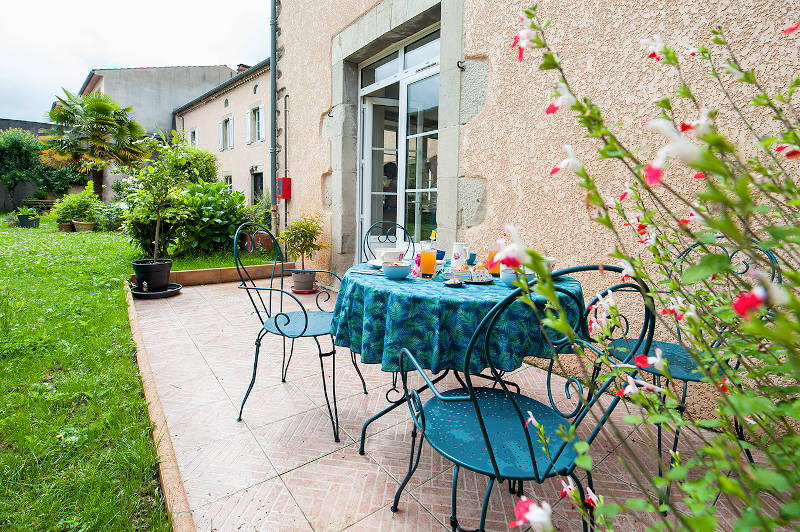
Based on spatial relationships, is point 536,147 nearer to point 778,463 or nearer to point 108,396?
point 778,463

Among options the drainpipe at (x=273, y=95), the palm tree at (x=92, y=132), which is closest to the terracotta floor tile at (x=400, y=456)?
the drainpipe at (x=273, y=95)

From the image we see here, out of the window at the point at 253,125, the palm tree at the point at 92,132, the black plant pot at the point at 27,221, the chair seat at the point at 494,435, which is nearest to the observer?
the chair seat at the point at 494,435

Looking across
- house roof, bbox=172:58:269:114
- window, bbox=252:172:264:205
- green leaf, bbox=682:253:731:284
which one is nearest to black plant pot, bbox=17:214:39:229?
house roof, bbox=172:58:269:114

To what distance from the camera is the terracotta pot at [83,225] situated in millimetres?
13897

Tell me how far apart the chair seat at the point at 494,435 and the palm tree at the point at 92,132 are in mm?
17030

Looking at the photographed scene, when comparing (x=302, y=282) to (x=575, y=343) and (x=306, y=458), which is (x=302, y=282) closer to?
(x=306, y=458)

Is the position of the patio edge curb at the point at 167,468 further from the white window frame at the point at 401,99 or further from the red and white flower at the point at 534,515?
the white window frame at the point at 401,99

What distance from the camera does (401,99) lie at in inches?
199

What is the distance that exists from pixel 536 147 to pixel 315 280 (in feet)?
13.2

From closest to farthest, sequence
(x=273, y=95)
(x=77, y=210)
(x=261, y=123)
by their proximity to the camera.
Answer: (x=273, y=95) → (x=261, y=123) → (x=77, y=210)

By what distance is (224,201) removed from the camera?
798cm

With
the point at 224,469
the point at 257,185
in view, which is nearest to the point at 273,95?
the point at 257,185

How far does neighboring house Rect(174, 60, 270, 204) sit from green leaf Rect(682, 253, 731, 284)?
12.3 metres

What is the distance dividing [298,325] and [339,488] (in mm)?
1069
